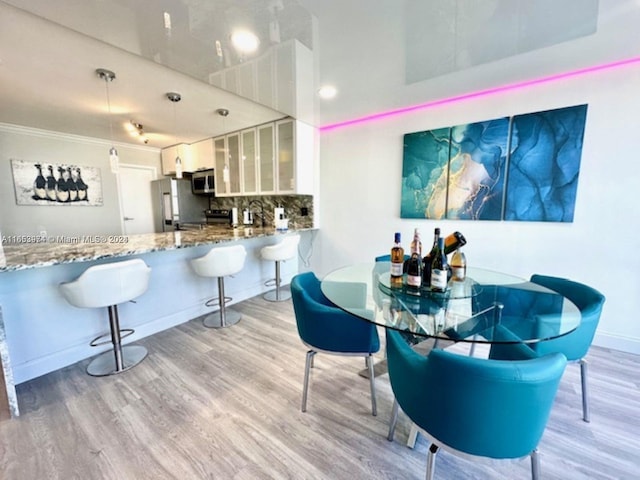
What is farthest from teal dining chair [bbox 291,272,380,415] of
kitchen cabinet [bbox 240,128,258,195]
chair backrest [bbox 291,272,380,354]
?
kitchen cabinet [bbox 240,128,258,195]

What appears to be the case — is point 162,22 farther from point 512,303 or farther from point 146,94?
point 512,303

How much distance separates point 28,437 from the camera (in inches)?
59.8

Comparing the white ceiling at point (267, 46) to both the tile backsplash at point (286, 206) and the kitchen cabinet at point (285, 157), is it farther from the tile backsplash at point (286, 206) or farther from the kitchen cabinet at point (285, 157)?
the tile backsplash at point (286, 206)

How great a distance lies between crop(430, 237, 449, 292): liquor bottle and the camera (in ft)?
5.37

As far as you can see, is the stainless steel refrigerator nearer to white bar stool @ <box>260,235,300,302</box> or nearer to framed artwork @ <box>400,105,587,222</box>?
white bar stool @ <box>260,235,300,302</box>

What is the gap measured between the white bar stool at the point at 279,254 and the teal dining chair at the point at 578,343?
248cm

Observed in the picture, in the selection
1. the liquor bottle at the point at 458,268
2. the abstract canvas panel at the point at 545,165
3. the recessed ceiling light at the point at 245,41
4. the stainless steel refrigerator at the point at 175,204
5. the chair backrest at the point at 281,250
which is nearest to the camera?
the recessed ceiling light at the point at 245,41

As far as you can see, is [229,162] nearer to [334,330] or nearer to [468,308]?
[334,330]

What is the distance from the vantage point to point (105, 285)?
6.30 feet

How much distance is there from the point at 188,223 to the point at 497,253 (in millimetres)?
4983

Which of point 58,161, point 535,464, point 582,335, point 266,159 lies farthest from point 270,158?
point 535,464

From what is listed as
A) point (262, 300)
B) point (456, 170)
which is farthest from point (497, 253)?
point (262, 300)

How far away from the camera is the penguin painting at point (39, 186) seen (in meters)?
4.05

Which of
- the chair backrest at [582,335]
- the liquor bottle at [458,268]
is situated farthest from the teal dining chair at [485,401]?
the liquor bottle at [458,268]
